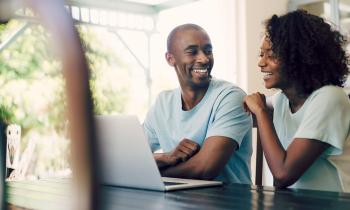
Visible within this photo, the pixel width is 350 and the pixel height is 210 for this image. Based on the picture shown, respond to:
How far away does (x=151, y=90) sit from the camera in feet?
13.2

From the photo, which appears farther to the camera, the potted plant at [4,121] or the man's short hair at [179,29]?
the man's short hair at [179,29]

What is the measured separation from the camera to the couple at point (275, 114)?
1169mm

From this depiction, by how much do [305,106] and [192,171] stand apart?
37 cm

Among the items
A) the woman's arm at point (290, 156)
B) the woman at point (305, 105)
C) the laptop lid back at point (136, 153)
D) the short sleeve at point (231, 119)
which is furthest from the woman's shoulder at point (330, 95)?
the laptop lid back at point (136, 153)

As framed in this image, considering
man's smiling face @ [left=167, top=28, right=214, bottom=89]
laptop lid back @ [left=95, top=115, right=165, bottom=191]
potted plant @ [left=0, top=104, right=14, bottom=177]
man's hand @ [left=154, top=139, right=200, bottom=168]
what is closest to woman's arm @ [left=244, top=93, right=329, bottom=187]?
man's hand @ [left=154, top=139, right=200, bottom=168]

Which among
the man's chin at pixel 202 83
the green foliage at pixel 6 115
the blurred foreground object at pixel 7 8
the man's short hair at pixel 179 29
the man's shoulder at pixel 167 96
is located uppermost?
the man's short hair at pixel 179 29

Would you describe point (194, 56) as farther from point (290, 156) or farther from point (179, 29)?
point (290, 156)

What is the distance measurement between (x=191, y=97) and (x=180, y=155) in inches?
12.1

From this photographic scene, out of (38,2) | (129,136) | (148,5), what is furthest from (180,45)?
(148,5)

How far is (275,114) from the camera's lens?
1.41m

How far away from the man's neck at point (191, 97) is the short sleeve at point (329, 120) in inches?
17.3

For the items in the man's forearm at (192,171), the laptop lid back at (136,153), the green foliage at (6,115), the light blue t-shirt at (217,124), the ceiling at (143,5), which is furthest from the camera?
the ceiling at (143,5)

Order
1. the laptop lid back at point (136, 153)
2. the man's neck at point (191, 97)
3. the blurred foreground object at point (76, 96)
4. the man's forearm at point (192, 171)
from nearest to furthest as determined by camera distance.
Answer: the blurred foreground object at point (76, 96) → the laptop lid back at point (136, 153) → the man's forearm at point (192, 171) → the man's neck at point (191, 97)

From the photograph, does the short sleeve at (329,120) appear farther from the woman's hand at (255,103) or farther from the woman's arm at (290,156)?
the woman's hand at (255,103)
